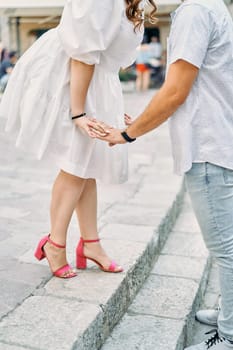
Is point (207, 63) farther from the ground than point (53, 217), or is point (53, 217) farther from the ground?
point (207, 63)

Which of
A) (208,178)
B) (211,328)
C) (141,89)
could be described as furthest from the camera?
(141,89)

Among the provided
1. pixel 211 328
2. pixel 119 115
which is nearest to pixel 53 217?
pixel 119 115

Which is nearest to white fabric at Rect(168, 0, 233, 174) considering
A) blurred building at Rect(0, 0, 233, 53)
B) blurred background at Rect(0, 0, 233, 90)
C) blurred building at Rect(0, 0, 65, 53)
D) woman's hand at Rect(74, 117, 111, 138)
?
woman's hand at Rect(74, 117, 111, 138)

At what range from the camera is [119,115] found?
2.52 metres

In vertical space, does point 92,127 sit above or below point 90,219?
above

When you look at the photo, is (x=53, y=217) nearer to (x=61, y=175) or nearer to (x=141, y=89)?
(x=61, y=175)

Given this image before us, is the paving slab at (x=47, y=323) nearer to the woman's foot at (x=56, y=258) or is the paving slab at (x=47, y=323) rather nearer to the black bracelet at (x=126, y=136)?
the woman's foot at (x=56, y=258)

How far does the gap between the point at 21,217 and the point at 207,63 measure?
2042 millimetres

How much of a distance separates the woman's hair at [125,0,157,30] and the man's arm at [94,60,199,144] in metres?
0.45

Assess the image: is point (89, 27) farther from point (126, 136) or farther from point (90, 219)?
point (90, 219)

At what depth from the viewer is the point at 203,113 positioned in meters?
2.02

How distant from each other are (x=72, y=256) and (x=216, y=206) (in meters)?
1.04

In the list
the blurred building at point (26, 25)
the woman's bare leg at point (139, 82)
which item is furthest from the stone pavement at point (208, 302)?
the blurred building at point (26, 25)

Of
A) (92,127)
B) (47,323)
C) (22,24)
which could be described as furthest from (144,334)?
(22,24)
